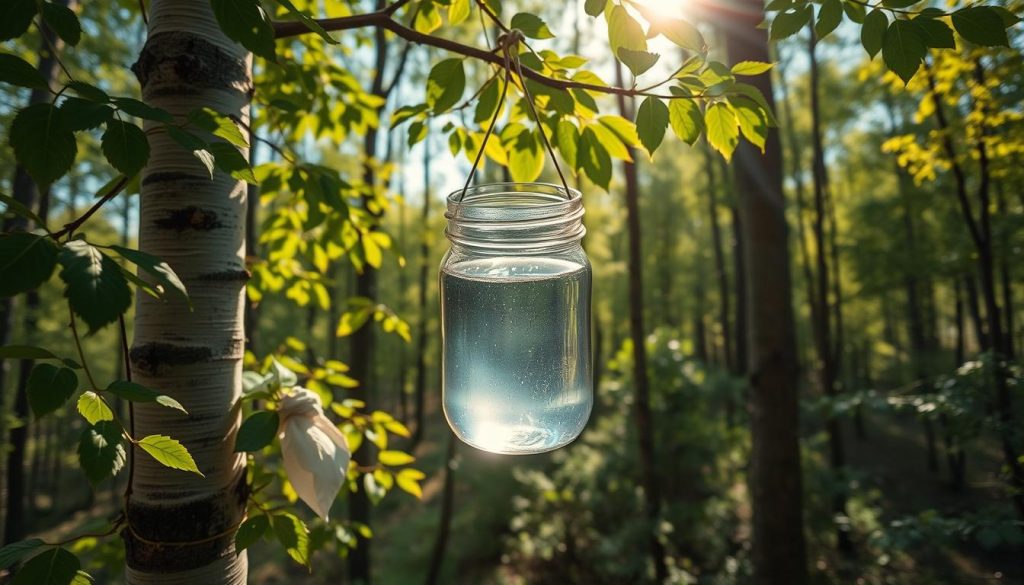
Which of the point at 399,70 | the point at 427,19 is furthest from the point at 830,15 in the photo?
the point at 399,70

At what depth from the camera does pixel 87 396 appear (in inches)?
33.2

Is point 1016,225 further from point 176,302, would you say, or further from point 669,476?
point 176,302

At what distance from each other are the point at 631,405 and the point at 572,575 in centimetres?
241

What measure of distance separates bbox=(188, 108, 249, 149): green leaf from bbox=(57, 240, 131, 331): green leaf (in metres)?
→ 0.31

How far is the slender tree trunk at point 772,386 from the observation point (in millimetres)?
3299

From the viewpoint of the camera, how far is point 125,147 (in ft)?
2.40

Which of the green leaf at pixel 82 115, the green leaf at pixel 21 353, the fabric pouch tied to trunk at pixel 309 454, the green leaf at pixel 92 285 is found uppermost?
the green leaf at pixel 82 115

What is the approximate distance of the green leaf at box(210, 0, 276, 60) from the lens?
80 centimetres

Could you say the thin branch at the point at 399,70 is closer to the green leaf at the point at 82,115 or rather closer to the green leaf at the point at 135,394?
the green leaf at the point at 82,115

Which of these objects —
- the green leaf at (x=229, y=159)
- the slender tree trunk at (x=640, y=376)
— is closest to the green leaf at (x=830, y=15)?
the green leaf at (x=229, y=159)

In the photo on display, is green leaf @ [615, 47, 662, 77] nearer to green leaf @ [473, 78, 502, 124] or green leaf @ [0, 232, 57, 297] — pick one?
green leaf @ [473, 78, 502, 124]

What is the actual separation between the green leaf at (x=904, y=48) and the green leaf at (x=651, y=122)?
402 mm

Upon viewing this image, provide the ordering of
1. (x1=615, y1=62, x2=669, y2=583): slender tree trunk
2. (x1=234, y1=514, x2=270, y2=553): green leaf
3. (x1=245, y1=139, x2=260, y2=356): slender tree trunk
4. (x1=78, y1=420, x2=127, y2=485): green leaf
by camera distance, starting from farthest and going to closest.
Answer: (x1=615, y1=62, x2=669, y2=583): slender tree trunk → (x1=245, y1=139, x2=260, y2=356): slender tree trunk → (x1=234, y1=514, x2=270, y2=553): green leaf → (x1=78, y1=420, x2=127, y2=485): green leaf

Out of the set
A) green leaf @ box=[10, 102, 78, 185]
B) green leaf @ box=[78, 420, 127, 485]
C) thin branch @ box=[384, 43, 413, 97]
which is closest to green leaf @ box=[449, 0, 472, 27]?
green leaf @ box=[10, 102, 78, 185]
